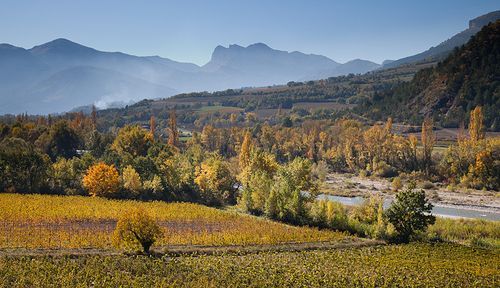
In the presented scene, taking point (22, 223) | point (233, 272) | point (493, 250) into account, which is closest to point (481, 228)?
point (493, 250)

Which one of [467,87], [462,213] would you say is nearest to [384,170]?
[462,213]

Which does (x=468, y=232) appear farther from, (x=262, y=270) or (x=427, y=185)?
(x=427, y=185)

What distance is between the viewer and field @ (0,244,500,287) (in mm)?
43344

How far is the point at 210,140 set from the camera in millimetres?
166250

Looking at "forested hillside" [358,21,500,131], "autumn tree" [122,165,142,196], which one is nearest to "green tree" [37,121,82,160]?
"autumn tree" [122,165,142,196]

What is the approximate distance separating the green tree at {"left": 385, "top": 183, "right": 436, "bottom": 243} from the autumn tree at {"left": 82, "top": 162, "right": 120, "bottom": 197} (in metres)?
48.2

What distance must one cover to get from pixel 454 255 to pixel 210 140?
377 ft

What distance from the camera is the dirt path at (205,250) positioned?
51125mm

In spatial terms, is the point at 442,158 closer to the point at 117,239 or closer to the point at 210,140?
the point at 210,140

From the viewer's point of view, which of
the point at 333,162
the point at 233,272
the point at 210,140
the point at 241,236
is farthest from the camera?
the point at 210,140

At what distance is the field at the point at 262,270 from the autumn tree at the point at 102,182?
1525 inches

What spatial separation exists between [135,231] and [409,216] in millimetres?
35233

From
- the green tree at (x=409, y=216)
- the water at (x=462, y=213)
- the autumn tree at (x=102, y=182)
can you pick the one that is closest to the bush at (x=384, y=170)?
the water at (x=462, y=213)

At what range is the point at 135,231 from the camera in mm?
52219
